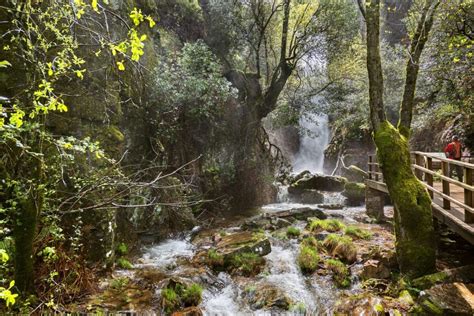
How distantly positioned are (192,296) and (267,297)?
1527mm

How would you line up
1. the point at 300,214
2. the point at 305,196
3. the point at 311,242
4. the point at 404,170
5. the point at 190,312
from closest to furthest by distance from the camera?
the point at 190,312, the point at 404,170, the point at 311,242, the point at 300,214, the point at 305,196

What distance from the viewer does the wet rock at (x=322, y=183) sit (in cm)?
1751

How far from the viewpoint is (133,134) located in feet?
31.7

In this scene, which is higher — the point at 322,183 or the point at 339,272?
the point at 322,183

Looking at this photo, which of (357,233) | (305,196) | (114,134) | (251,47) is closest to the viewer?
(114,134)

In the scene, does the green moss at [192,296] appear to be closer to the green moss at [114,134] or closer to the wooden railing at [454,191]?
the green moss at [114,134]

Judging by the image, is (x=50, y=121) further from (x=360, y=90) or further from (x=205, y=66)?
(x=360, y=90)

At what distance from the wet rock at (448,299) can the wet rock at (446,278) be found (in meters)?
0.39

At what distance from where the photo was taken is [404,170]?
6.43 m

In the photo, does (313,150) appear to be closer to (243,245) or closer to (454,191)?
(454,191)

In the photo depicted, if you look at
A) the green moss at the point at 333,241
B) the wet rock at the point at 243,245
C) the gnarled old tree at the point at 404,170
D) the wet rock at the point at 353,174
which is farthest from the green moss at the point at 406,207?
the wet rock at the point at 353,174

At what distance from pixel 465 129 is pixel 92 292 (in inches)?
525

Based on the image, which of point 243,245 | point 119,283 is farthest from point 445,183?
point 119,283

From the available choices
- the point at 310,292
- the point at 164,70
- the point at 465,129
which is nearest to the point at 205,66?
the point at 164,70
